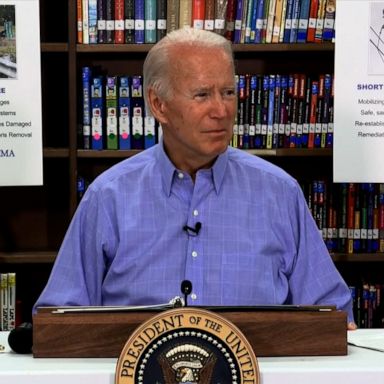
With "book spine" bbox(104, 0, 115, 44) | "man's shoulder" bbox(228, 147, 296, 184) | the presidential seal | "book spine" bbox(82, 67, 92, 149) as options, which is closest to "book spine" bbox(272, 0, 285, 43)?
"book spine" bbox(104, 0, 115, 44)

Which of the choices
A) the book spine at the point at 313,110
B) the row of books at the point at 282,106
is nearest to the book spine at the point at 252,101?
the row of books at the point at 282,106

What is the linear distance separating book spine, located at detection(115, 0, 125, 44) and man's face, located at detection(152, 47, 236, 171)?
1.13 meters

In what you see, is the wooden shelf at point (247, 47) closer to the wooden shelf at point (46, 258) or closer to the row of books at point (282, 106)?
the row of books at point (282, 106)

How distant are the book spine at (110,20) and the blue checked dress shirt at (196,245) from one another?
113 cm

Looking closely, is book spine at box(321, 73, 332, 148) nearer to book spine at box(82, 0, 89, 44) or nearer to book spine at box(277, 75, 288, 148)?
book spine at box(277, 75, 288, 148)

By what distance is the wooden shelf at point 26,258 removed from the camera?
10.3 feet

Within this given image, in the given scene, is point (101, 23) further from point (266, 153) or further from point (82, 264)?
point (82, 264)

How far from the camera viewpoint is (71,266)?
191 centimetres

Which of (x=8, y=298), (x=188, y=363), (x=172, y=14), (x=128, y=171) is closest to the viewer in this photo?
(x=188, y=363)

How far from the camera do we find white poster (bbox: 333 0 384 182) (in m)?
2.75

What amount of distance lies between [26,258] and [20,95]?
0.66 meters

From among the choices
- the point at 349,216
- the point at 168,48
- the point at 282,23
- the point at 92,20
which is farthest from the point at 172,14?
the point at 168,48

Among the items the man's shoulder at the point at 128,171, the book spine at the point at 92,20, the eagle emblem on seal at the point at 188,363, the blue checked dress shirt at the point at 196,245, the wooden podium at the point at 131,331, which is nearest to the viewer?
the eagle emblem on seal at the point at 188,363

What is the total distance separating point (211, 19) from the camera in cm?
301
